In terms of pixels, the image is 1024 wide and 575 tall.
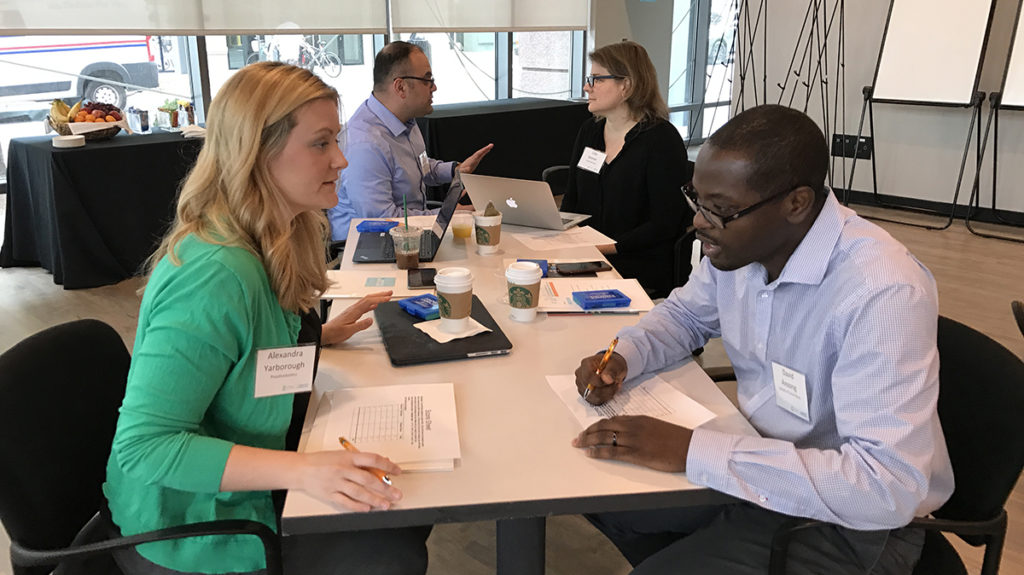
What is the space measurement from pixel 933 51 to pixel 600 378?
5385 millimetres

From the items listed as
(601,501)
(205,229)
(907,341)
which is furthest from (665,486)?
(205,229)

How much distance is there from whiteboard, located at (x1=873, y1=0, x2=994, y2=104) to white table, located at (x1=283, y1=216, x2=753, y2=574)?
486 centimetres

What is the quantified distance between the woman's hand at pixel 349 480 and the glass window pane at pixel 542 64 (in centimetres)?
615

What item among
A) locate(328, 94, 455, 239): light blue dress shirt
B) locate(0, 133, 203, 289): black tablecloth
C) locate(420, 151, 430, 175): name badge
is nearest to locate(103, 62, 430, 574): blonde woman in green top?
locate(328, 94, 455, 239): light blue dress shirt

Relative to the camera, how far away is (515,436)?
132 cm

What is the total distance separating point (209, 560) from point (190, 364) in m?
0.35

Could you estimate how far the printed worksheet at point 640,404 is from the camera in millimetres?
1394

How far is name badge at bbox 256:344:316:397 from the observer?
50.9 inches

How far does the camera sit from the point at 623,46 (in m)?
3.06

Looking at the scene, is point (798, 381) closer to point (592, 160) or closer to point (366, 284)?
point (366, 284)

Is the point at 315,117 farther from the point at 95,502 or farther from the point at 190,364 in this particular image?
the point at 95,502

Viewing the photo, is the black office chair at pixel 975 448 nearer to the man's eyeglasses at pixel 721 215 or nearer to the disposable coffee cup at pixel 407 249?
the man's eyeglasses at pixel 721 215

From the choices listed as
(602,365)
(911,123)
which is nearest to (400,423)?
(602,365)

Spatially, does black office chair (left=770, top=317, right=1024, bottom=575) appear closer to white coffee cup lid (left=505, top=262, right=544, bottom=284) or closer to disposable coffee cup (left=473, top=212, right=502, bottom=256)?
white coffee cup lid (left=505, top=262, right=544, bottom=284)
